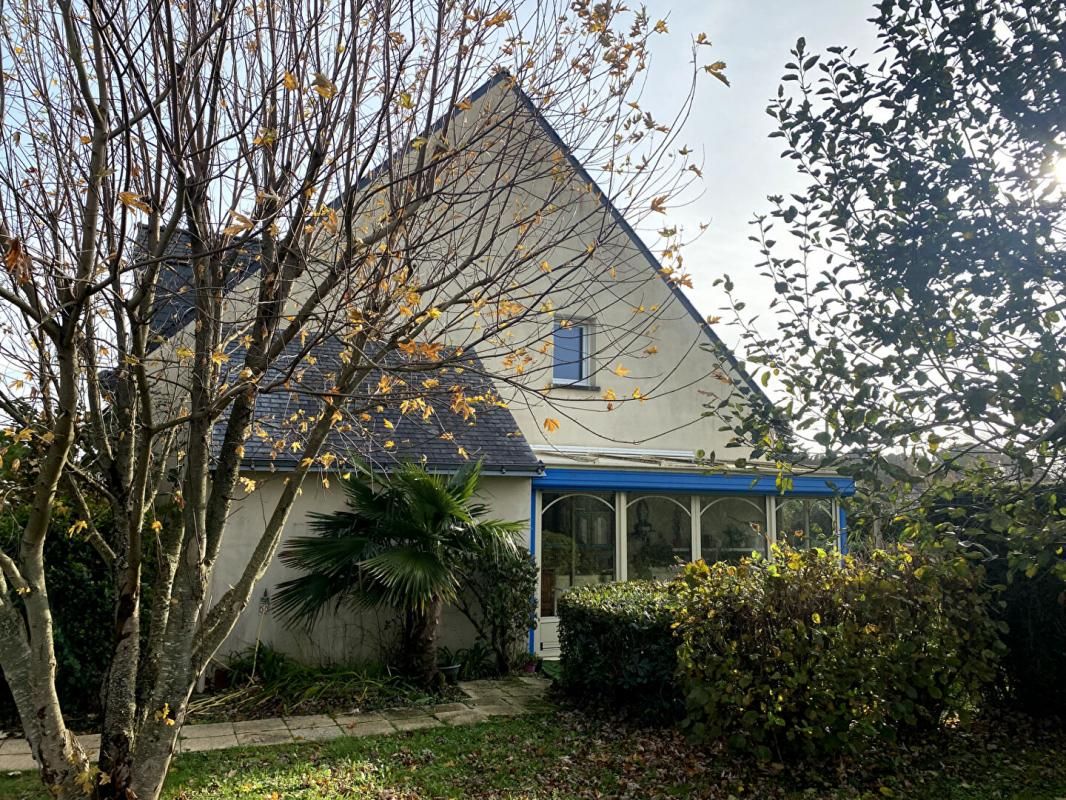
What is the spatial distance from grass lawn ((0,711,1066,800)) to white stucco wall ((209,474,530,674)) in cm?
304

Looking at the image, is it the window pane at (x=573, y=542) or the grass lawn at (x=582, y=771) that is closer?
the grass lawn at (x=582, y=771)

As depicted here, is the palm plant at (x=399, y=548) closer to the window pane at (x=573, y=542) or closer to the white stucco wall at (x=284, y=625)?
the white stucco wall at (x=284, y=625)

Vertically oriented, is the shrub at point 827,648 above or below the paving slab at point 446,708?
above

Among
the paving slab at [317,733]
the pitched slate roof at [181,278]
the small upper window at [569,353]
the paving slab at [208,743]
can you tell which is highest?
the small upper window at [569,353]

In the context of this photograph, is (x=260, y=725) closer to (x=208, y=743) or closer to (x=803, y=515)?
(x=208, y=743)

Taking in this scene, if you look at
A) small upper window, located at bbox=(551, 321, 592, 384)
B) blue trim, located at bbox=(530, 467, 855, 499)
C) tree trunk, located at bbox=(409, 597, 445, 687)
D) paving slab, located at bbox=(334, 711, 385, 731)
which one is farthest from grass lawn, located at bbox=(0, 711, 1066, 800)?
small upper window, located at bbox=(551, 321, 592, 384)

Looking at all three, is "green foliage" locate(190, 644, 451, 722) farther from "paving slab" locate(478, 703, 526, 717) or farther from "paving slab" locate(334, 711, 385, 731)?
"paving slab" locate(478, 703, 526, 717)

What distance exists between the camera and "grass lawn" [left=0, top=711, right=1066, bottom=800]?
6.59 meters

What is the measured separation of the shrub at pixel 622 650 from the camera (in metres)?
8.33

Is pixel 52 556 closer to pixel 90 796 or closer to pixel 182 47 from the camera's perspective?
pixel 90 796

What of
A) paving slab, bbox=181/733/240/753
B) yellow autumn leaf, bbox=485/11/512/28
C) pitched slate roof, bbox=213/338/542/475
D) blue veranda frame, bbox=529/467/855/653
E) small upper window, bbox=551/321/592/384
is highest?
yellow autumn leaf, bbox=485/11/512/28

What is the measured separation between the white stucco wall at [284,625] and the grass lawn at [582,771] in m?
3.04

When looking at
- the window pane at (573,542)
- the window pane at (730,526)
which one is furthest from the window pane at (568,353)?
the window pane at (730,526)

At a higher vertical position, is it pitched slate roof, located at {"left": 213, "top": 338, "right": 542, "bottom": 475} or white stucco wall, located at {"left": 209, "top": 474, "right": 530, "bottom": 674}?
pitched slate roof, located at {"left": 213, "top": 338, "right": 542, "bottom": 475}
